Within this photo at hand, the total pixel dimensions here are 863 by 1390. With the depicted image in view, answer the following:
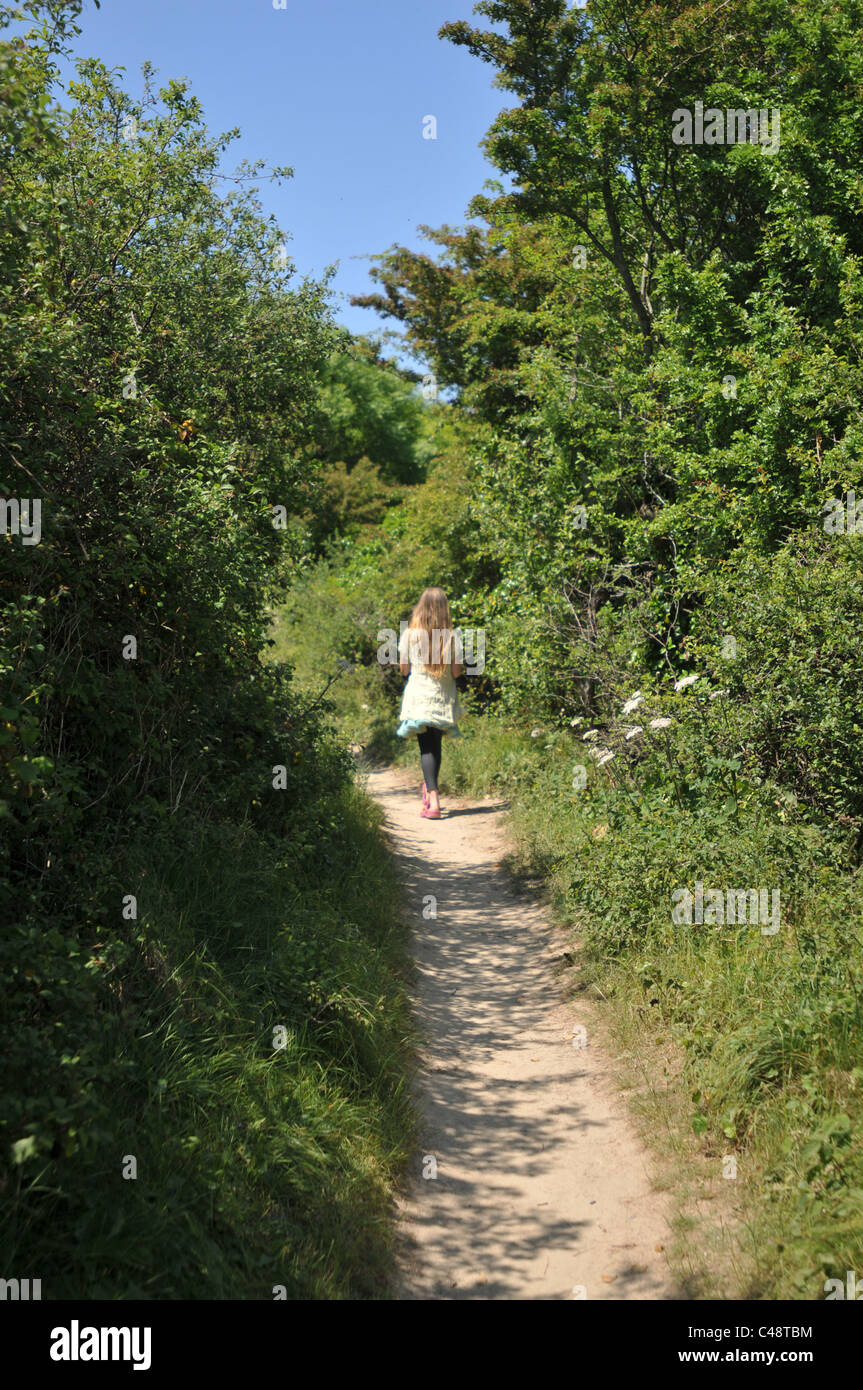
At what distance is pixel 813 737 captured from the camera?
219 inches

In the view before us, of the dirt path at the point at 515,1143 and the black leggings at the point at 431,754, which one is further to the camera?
the black leggings at the point at 431,754

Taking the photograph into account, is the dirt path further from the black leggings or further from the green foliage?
the black leggings

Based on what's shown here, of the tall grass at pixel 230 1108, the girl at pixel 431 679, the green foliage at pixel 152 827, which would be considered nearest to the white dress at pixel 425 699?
the girl at pixel 431 679

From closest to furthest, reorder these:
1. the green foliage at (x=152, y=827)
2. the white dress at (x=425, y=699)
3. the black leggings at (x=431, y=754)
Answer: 1. the green foliage at (x=152, y=827)
2. the white dress at (x=425, y=699)
3. the black leggings at (x=431, y=754)

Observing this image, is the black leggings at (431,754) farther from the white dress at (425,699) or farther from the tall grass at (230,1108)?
the tall grass at (230,1108)

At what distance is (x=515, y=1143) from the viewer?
14.8 feet

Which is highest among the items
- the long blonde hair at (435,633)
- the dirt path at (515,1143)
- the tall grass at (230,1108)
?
the long blonde hair at (435,633)

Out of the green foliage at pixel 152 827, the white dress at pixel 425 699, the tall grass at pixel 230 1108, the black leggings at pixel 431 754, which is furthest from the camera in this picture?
the black leggings at pixel 431 754

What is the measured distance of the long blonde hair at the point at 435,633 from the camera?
32.8 ft

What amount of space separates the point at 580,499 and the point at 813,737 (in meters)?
5.53

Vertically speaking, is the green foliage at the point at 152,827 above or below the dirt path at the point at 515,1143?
above
